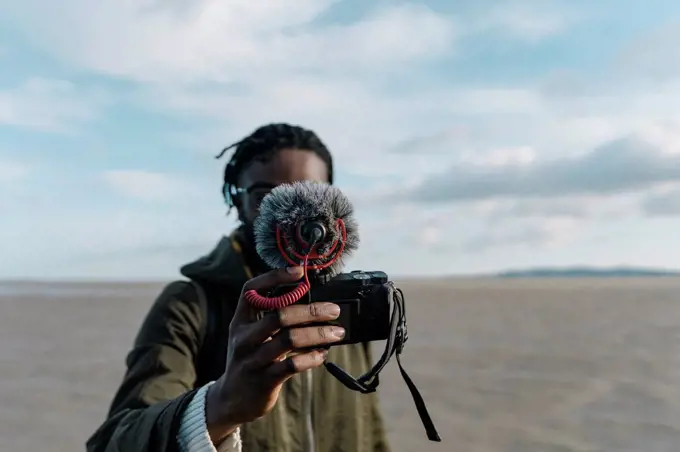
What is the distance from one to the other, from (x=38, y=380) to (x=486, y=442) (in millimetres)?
6656

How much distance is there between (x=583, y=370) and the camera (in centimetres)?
1002

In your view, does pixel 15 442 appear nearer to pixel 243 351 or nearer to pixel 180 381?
pixel 180 381

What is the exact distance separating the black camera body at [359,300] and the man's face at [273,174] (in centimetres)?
84

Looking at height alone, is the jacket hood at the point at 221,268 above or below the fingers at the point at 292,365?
above

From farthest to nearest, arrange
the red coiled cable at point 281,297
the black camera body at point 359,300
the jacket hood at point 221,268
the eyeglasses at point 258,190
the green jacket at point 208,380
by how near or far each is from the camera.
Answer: the eyeglasses at point 258,190
the jacket hood at point 221,268
the green jacket at point 208,380
the black camera body at point 359,300
the red coiled cable at point 281,297

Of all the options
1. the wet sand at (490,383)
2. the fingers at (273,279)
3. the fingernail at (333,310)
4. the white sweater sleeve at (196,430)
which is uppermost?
the fingers at (273,279)

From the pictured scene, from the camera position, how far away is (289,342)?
1.40 m

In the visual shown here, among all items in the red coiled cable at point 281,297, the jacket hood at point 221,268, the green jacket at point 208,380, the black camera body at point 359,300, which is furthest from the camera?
the jacket hood at point 221,268

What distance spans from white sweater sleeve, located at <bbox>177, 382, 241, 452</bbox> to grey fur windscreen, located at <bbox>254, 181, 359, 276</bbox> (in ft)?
1.31

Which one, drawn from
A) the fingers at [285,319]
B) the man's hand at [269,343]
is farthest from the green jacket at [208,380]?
the fingers at [285,319]

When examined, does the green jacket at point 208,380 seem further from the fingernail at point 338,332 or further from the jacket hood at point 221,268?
the fingernail at point 338,332

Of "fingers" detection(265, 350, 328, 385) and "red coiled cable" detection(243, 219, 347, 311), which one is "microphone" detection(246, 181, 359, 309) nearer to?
"red coiled cable" detection(243, 219, 347, 311)

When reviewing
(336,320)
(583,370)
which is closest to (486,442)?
(583,370)

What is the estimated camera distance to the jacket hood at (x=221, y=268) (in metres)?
2.18
